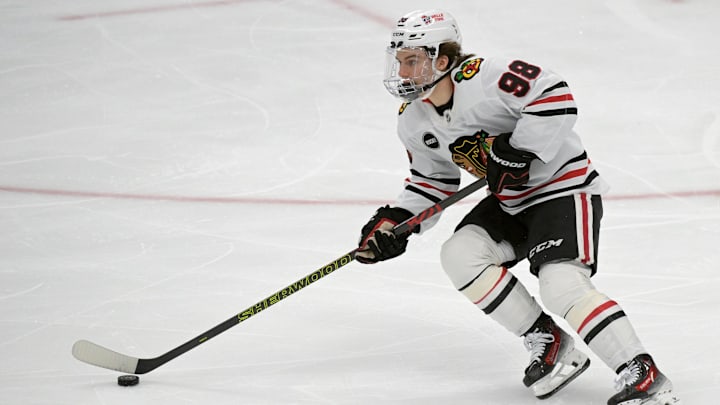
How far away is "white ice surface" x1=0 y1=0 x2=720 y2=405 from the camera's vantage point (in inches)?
114

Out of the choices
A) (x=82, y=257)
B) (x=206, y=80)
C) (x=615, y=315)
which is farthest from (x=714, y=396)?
(x=206, y=80)

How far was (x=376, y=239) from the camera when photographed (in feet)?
9.17

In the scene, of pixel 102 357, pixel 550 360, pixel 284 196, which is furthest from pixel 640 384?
pixel 284 196

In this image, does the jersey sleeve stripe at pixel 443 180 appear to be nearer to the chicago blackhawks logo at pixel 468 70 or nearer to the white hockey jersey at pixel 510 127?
the white hockey jersey at pixel 510 127

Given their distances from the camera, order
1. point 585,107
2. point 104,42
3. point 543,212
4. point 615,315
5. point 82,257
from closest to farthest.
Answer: point 615,315, point 543,212, point 82,257, point 585,107, point 104,42

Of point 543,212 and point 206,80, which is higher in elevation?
point 543,212

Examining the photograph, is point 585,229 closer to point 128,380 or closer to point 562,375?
point 562,375

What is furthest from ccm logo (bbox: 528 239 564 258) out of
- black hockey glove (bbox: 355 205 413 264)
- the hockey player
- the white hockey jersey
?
black hockey glove (bbox: 355 205 413 264)

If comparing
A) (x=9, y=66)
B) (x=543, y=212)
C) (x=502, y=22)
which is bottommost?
(x=9, y=66)

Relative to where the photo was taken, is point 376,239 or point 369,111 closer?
point 376,239

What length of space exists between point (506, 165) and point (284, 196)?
77.8 inches

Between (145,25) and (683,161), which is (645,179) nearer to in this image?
(683,161)

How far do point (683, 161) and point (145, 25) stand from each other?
352 centimetres

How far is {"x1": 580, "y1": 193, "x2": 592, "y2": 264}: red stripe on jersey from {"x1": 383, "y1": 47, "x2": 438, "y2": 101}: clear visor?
49 centimetres
